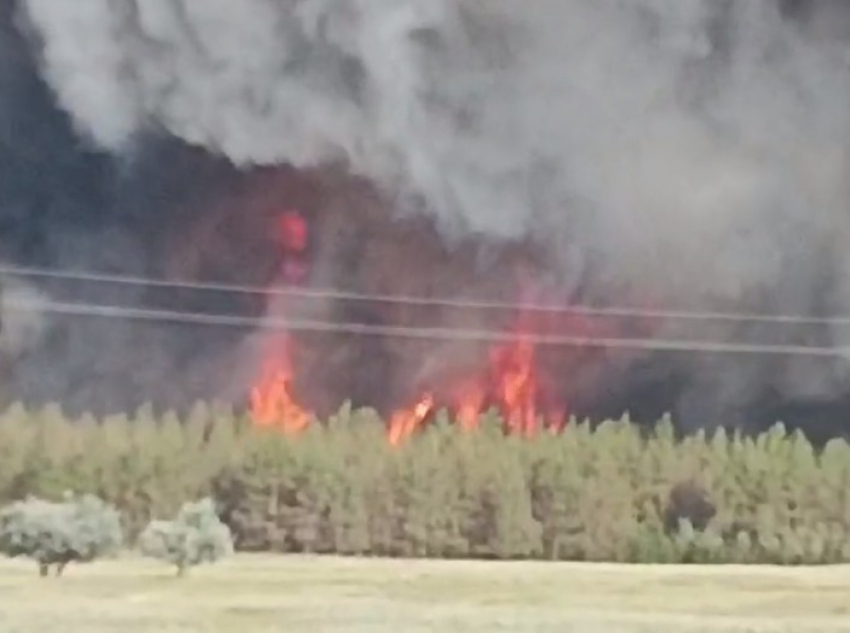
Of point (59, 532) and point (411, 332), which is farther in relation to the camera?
point (411, 332)

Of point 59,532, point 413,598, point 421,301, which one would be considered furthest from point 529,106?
point 59,532

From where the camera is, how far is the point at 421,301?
2.39 metres

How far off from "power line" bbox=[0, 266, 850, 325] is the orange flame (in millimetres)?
155

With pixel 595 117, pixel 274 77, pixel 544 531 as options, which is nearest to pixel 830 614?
pixel 544 531

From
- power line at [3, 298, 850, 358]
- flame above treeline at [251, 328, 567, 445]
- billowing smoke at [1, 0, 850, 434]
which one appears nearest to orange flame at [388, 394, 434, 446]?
flame above treeline at [251, 328, 567, 445]

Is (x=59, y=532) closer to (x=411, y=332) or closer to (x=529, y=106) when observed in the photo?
(x=411, y=332)

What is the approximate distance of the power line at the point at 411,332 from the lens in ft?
7.70

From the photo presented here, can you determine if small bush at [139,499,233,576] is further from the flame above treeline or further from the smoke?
the smoke

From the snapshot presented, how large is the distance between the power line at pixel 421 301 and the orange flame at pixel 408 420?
155 millimetres

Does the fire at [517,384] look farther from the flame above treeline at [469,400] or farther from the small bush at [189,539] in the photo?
the small bush at [189,539]

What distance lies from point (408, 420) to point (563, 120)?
54 cm

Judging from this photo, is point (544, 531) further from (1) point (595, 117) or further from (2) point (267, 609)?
(1) point (595, 117)

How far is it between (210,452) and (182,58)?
62 centimetres

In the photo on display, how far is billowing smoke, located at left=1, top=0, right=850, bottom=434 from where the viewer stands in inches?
93.9
